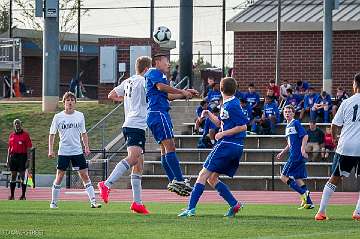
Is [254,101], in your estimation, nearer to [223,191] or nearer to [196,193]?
[223,191]

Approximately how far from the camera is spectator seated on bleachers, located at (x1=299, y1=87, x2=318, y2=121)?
1385 inches

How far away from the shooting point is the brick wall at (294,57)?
4125 centimetres

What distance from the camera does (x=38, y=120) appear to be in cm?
4262

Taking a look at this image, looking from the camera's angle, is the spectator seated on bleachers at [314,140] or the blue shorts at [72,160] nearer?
the blue shorts at [72,160]

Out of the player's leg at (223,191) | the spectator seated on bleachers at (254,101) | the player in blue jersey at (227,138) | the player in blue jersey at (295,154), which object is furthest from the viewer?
the spectator seated on bleachers at (254,101)

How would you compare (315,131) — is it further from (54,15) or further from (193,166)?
(54,15)

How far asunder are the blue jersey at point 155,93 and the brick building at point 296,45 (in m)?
24.5

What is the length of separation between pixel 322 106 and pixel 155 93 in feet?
60.2

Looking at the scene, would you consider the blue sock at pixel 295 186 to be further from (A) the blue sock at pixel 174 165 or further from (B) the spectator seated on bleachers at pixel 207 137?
(B) the spectator seated on bleachers at pixel 207 137

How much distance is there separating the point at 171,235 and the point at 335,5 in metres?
25.6

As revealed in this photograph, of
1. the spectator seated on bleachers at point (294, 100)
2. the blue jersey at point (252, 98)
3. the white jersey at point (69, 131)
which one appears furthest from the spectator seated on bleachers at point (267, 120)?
the white jersey at point (69, 131)

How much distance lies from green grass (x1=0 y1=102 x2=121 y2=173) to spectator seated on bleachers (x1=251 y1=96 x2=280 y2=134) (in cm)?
706

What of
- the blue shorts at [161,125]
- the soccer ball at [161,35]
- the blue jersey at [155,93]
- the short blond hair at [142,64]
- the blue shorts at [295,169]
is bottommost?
the blue shorts at [295,169]

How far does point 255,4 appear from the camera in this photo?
148 ft
